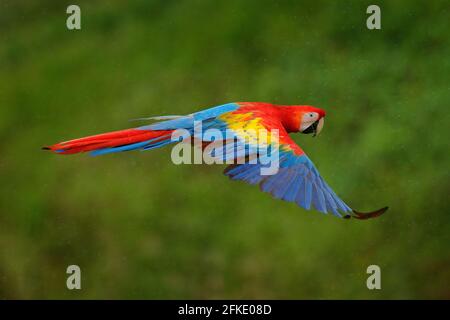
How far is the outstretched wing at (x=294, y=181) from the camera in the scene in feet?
7.19

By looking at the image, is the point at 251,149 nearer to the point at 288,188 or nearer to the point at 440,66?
the point at 288,188

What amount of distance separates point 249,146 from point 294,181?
0.53ft

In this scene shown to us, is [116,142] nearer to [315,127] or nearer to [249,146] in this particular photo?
[249,146]

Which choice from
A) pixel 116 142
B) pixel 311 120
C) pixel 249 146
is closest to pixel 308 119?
pixel 311 120

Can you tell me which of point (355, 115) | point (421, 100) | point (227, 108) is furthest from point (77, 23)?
point (421, 100)

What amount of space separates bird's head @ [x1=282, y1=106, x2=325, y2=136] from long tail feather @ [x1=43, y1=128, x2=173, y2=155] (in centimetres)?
39

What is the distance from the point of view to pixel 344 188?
119 inches

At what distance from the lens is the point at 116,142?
2229mm

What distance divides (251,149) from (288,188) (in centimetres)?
16

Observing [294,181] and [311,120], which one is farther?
[311,120]

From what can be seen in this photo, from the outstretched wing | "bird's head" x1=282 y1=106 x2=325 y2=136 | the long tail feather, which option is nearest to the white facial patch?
"bird's head" x1=282 y1=106 x2=325 y2=136

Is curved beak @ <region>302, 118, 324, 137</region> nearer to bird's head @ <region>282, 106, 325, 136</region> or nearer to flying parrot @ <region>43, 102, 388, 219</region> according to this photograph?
bird's head @ <region>282, 106, 325, 136</region>

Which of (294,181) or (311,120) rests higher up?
(311,120)

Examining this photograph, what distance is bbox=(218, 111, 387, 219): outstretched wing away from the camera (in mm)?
2191
